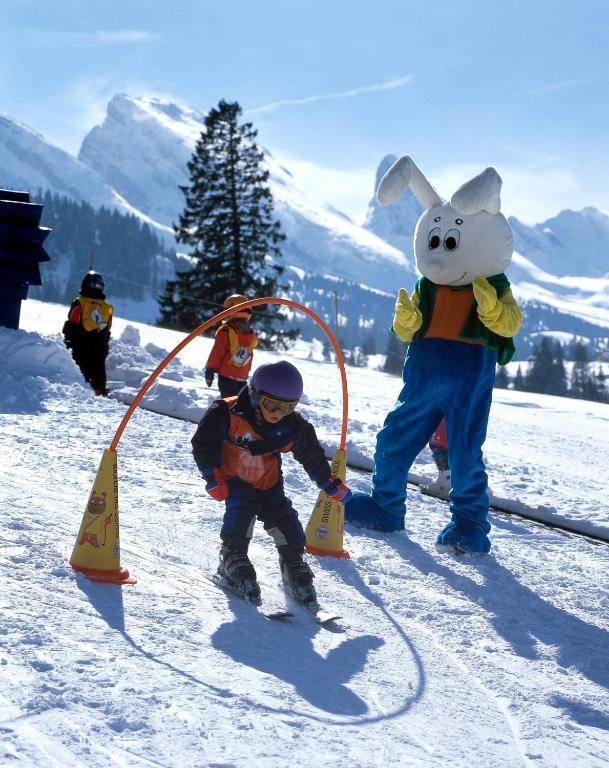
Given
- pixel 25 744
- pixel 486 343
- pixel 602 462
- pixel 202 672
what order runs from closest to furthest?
pixel 25 744
pixel 202 672
pixel 486 343
pixel 602 462

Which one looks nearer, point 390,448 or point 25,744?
point 25,744

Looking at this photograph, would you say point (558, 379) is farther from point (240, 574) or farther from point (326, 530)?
point (240, 574)

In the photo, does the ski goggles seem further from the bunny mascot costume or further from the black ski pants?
the bunny mascot costume

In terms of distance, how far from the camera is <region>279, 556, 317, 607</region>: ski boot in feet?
12.8

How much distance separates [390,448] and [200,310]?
20.2m

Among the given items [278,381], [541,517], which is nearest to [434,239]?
[278,381]

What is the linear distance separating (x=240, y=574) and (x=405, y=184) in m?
2.86

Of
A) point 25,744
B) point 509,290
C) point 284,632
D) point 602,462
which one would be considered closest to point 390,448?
point 509,290

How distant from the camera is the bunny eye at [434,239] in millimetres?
5207

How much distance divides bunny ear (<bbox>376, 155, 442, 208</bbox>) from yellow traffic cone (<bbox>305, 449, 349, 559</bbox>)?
2057 millimetres

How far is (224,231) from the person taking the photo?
1025 inches

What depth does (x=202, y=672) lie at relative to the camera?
2.96 metres

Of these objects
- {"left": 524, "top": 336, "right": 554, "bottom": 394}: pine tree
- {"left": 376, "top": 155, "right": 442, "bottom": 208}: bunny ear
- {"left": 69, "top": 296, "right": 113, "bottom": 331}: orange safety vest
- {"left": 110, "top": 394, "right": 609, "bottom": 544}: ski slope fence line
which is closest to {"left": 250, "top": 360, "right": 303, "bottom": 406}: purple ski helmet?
{"left": 376, "top": 155, "right": 442, "bottom": 208}: bunny ear

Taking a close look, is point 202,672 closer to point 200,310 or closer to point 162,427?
point 162,427
